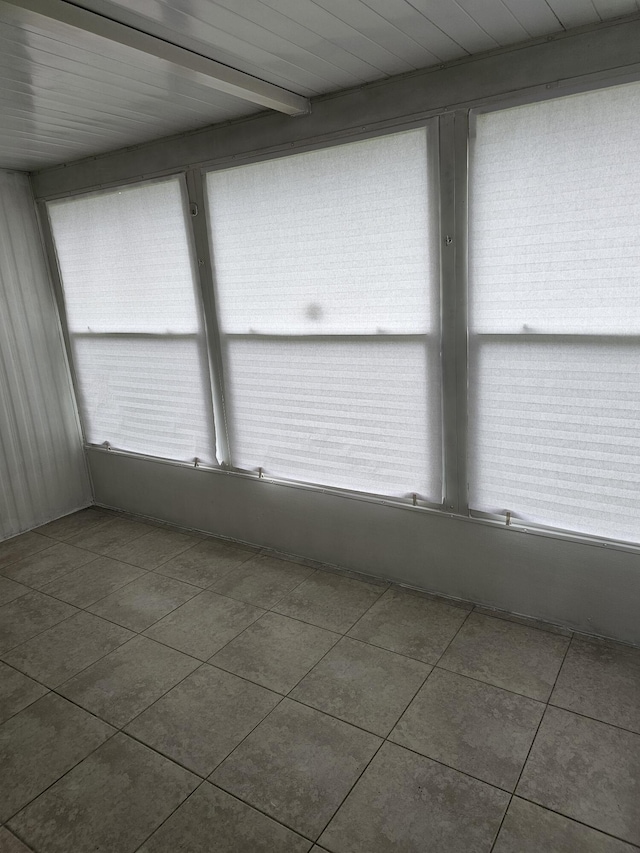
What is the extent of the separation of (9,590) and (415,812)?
290 cm

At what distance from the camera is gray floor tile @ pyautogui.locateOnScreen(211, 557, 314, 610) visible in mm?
3438

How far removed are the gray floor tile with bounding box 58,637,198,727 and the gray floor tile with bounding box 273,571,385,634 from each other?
2.13ft

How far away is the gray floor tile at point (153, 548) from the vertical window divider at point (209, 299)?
68 centimetres

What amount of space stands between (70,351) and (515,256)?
3.60 meters

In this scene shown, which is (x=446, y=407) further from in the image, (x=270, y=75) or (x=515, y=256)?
(x=270, y=75)

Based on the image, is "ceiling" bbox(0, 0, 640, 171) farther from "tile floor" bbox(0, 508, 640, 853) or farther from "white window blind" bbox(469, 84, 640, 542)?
"tile floor" bbox(0, 508, 640, 853)

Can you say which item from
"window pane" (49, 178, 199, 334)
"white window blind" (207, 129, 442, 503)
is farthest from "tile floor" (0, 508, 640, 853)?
"window pane" (49, 178, 199, 334)

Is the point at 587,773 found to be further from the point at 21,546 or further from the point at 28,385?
the point at 28,385

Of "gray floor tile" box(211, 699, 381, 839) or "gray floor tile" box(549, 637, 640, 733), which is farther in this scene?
"gray floor tile" box(549, 637, 640, 733)

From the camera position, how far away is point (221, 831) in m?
1.99

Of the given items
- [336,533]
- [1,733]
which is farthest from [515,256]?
[1,733]

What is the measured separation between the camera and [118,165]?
3.95 m

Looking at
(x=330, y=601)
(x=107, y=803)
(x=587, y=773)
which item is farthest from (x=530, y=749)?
(x=107, y=803)

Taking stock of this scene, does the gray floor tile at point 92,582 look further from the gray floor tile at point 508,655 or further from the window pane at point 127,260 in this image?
the gray floor tile at point 508,655
